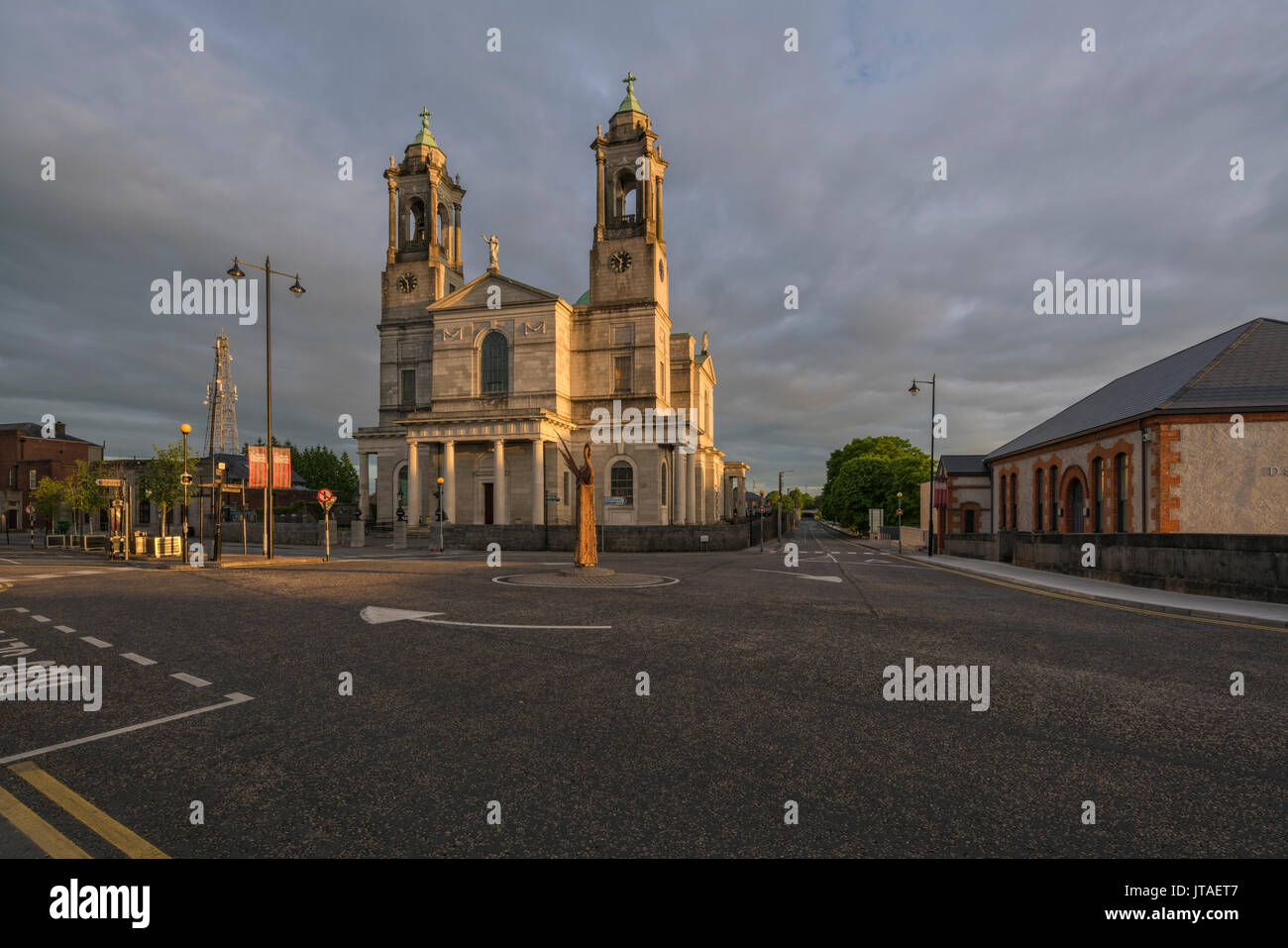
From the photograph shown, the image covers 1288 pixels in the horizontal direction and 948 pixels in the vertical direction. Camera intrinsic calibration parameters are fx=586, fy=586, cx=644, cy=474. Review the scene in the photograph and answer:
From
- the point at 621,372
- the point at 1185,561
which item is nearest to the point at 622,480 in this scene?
the point at 621,372

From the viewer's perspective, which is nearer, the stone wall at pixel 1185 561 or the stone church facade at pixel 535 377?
the stone wall at pixel 1185 561

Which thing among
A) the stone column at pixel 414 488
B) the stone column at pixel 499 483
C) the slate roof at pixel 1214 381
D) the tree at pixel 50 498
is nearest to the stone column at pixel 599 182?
the stone column at pixel 499 483

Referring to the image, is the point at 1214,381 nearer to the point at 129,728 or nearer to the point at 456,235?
the point at 129,728

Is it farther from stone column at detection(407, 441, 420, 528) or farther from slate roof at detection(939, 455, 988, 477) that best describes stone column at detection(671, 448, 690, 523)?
slate roof at detection(939, 455, 988, 477)

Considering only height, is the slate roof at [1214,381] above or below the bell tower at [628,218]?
below

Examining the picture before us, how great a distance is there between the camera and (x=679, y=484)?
49.6 m

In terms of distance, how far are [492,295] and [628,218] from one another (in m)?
12.4

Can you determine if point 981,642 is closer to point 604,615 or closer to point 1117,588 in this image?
point 604,615

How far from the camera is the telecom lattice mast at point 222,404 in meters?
102

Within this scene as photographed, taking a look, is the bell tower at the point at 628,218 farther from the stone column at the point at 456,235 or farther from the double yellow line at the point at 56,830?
the double yellow line at the point at 56,830

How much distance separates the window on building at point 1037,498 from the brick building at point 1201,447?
4.74m

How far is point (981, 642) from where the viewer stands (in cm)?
848
